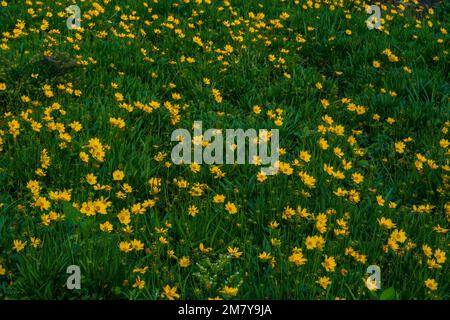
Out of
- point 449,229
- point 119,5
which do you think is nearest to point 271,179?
point 449,229

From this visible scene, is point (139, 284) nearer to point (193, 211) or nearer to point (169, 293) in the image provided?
point (169, 293)

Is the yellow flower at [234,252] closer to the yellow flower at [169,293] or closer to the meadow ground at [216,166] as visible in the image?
the meadow ground at [216,166]

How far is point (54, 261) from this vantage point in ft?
8.54

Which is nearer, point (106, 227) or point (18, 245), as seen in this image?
point (18, 245)

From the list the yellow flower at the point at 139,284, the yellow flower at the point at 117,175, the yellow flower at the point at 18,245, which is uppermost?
the yellow flower at the point at 117,175

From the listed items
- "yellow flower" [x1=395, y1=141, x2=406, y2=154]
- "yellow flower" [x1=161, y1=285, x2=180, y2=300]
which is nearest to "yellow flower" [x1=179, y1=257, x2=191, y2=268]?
"yellow flower" [x1=161, y1=285, x2=180, y2=300]

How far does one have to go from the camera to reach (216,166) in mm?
3590

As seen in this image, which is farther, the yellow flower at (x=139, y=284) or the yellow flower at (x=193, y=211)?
the yellow flower at (x=193, y=211)

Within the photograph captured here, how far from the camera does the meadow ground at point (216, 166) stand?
2.74m

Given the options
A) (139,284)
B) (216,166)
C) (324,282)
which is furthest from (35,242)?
(324,282)

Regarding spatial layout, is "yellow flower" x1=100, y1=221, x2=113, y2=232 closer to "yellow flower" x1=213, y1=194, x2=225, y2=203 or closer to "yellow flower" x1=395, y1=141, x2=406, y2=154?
"yellow flower" x1=213, y1=194, x2=225, y2=203

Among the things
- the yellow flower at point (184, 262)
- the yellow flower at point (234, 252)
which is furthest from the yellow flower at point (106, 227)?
the yellow flower at point (234, 252)
